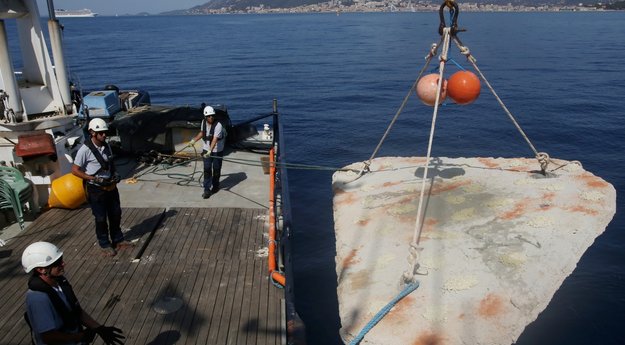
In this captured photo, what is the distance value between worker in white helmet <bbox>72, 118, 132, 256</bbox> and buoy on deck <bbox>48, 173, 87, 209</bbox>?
6.26 feet

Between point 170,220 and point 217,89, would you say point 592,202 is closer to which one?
point 170,220

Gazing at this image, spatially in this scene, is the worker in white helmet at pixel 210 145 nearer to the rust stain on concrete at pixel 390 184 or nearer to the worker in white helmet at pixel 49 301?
the rust stain on concrete at pixel 390 184

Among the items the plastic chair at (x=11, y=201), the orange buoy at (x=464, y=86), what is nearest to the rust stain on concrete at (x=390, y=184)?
the orange buoy at (x=464, y=86)

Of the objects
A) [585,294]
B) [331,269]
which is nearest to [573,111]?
[585,294]

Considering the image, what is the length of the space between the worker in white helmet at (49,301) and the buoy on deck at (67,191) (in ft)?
17.9

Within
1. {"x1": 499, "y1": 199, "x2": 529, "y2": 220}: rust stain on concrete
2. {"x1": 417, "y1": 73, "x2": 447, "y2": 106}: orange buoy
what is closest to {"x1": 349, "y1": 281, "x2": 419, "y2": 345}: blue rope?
{"x1": 499, "y1": 199, "x2": 529, "y2": 220}: rust stain on concrete

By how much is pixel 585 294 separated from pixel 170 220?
9775 millimetres

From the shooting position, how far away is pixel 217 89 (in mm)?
37312

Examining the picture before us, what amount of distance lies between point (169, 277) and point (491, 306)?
4690 mm

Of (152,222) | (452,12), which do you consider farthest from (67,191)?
(452,12)

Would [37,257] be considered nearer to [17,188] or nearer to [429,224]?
[429,224]

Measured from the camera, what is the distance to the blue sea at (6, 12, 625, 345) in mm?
11180

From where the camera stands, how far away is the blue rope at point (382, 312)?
211 inches

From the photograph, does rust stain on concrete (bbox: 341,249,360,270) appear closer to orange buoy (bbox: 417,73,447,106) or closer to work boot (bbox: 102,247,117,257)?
orange buoy (bbox: 417,73,447,106)
